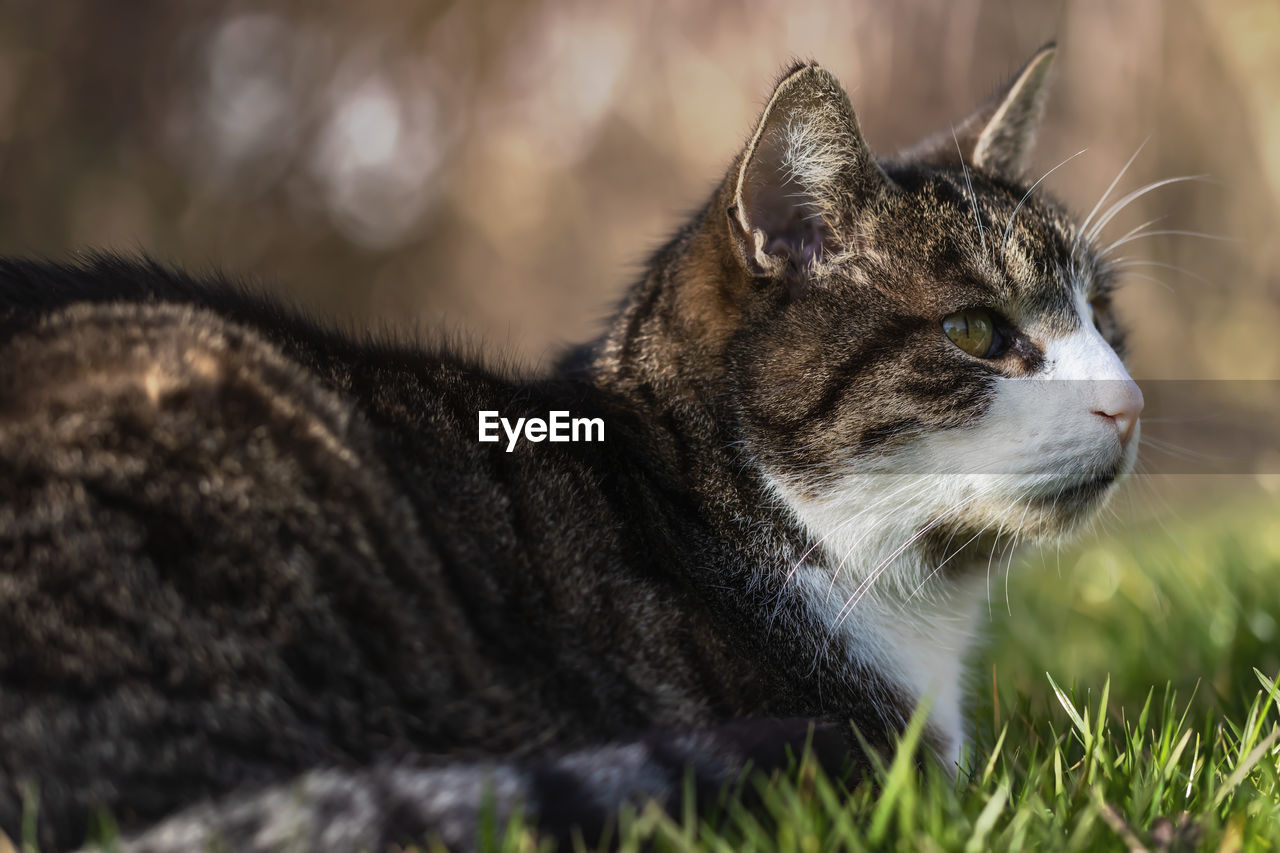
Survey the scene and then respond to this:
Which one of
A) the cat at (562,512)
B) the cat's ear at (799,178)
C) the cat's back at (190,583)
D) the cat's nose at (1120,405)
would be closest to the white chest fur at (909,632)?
the cat at (562,512)

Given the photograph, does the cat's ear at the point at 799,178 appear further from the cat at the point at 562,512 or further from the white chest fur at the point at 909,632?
the white chest fur at the point at 909,632

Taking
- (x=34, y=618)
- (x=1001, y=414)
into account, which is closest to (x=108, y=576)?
(x=34, y=618)

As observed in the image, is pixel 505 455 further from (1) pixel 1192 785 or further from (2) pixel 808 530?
(1) pixel 1192 785

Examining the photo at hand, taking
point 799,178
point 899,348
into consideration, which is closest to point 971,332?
point 899,348

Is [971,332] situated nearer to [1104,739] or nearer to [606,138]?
[1104,739]

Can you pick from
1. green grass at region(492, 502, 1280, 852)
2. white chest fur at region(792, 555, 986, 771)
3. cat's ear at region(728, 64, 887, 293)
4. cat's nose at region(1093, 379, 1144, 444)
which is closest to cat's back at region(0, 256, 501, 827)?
green grass at region(492, 502, 1280, 852)

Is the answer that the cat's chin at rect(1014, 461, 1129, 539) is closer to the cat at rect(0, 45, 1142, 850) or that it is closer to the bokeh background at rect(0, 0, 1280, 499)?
the cat at rect(0, 45, 1142, 850)
